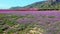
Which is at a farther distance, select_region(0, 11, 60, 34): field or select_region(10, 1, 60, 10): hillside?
select_region(10, 1, 60, 10): hillside

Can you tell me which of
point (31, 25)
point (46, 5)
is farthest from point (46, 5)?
point (31, 25)

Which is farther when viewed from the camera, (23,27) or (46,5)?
(46,5)

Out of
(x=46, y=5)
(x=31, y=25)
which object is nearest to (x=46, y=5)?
(x=46, y=5)

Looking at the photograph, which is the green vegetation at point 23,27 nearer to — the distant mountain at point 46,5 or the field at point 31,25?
the field at point 31,25

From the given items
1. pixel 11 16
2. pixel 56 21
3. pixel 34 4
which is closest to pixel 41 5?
pixel 34 4

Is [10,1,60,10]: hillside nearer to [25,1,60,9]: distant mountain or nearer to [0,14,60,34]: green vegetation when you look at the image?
[25,1,60,9]: distant mountain

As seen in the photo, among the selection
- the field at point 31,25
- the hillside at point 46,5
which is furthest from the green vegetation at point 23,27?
the hillside at point 46,5

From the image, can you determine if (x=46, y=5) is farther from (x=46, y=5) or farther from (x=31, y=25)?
(x=31, y=25)

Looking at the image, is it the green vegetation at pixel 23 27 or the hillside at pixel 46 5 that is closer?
the green vegetation at pixel 23 27

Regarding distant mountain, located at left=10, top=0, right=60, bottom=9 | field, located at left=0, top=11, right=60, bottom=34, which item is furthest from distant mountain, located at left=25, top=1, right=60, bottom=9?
field, located at left=0, top=11, right=60, bottom=34

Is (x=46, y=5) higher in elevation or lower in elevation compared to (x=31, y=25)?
lower

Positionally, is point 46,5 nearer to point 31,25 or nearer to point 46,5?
point 46,5
